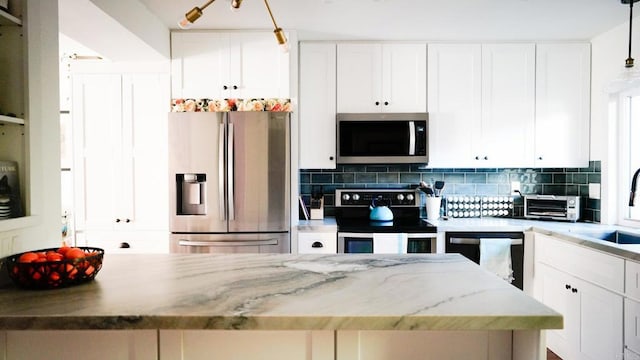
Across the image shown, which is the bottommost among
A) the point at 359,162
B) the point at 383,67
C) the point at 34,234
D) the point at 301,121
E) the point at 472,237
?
the point at 472,237

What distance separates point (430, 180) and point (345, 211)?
0.83m

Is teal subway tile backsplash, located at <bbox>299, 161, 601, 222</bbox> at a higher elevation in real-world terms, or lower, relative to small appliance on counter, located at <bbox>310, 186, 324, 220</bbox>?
higher

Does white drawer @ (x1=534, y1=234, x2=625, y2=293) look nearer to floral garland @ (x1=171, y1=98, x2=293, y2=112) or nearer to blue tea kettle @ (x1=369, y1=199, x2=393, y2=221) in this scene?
blue tea kettle @ (x1=369, y1=199, x2=393, y2=221)

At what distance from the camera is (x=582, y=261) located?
2510 mm

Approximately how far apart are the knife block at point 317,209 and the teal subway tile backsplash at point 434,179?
0.18m

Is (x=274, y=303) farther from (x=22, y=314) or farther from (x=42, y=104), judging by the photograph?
(x=42, y=104)

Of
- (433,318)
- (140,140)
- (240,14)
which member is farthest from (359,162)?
(433,318)

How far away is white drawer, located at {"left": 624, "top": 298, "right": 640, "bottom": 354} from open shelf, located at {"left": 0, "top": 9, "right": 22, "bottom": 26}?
312cm

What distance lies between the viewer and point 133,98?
3.18 meters

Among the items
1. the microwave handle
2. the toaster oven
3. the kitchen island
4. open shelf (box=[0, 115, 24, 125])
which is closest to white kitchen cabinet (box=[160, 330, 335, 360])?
the kitchen island

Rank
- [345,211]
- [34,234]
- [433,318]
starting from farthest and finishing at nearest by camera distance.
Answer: [345,211]
[34,234]
[433,318]

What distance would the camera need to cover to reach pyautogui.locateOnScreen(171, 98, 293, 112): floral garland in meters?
3.11

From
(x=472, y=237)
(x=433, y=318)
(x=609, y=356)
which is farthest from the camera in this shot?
(x=472, y=237)

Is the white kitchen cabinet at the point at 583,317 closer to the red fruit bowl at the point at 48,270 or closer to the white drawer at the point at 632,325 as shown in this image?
the white drawer at the point at 632,325
